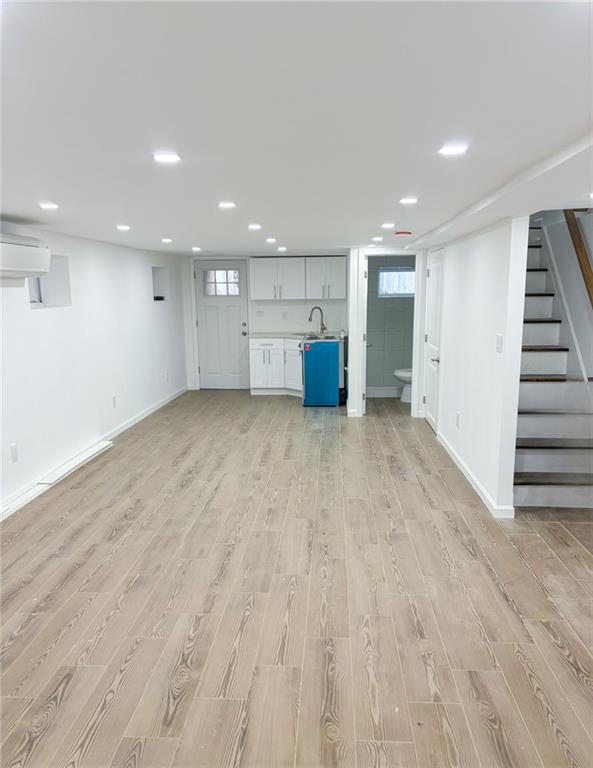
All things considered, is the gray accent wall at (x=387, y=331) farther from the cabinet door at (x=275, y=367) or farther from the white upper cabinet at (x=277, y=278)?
the cabinet door at (x=275, y=367)

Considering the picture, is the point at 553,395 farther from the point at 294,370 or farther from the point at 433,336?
the point at 294,370

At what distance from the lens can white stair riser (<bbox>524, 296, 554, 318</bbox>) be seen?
4605mm

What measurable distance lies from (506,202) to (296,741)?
2.73 meters

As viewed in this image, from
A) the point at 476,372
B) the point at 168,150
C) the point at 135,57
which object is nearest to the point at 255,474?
the point at 476,372

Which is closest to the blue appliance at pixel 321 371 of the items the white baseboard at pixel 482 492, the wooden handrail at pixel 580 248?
the white baseboard at pixel 482 492

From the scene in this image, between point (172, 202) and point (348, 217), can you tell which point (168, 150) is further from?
point (348, 217)

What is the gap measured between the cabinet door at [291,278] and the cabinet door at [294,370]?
2.94ft

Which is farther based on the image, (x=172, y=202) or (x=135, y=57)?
(x=172, y=202)

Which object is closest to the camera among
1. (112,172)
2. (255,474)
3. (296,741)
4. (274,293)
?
(296,741)

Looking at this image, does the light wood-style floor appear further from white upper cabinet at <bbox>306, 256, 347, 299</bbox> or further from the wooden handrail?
white upper cabinet at <bbox>306, 256, 347, 299</bbox>

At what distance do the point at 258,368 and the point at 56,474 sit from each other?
3.93 meters

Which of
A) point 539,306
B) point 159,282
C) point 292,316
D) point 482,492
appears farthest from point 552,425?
point 159,282

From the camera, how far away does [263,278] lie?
784 centimetres

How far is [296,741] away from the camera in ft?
6.07
